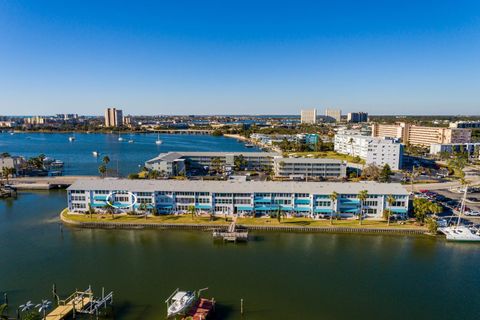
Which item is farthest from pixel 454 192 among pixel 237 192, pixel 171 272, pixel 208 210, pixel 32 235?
pixel 32 235

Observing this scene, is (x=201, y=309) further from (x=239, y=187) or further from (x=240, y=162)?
(x=240, y=162)

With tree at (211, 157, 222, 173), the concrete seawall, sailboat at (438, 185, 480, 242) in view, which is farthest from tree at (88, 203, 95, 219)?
sailboat at (438, 185, 480, 242)

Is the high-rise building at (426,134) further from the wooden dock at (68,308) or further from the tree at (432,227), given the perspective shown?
the wooden dock at (68,308)

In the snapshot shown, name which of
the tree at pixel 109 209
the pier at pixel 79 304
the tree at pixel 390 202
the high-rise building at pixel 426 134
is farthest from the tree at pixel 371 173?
the high-rise building at pixel 426 134

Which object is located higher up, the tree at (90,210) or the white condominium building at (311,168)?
the white condominium building at (311,168)

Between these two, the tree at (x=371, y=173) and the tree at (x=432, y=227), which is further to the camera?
the tree at (x=371, y=173)

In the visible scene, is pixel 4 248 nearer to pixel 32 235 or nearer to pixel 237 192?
pixel 32 235
